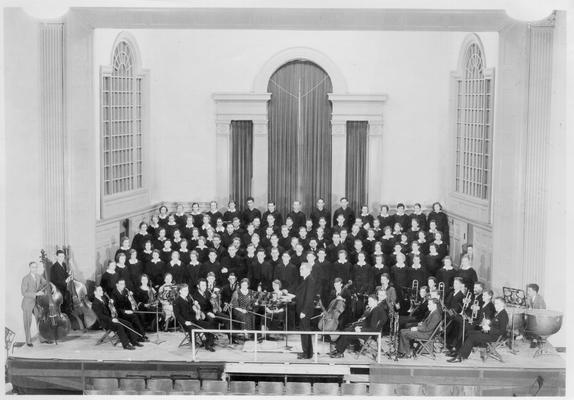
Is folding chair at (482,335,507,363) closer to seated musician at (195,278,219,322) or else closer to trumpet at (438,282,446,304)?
trumpet at (438,282,446,304)

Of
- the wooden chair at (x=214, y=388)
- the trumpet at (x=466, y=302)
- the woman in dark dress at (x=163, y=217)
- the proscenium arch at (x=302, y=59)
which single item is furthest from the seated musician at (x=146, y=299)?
the proscenium arch at (x=302, y=59)

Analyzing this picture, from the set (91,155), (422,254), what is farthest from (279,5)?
(422,254)

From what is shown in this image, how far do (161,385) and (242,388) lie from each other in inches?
42.4

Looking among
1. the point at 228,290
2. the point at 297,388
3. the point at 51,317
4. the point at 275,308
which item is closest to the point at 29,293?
the point at 51,317

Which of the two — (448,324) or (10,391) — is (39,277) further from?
(448,324)

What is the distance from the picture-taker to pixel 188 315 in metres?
12.8

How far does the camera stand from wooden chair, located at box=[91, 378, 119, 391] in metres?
12.3

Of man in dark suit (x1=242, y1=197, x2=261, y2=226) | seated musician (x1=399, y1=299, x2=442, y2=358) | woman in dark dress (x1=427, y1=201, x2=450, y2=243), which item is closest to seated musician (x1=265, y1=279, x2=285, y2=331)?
seated musician (x1=399, y1=299, x2=442, y2=358)

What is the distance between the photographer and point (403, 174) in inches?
690

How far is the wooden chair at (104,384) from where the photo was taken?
12281mm

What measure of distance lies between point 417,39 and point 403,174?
253 centimetres

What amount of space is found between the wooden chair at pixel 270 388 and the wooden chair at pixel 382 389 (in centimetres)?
118

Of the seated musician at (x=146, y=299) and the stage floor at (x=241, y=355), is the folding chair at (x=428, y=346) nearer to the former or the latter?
the stage floor at (x=241, y=355)

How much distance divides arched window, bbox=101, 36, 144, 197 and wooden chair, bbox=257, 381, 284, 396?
4611 millimetres
